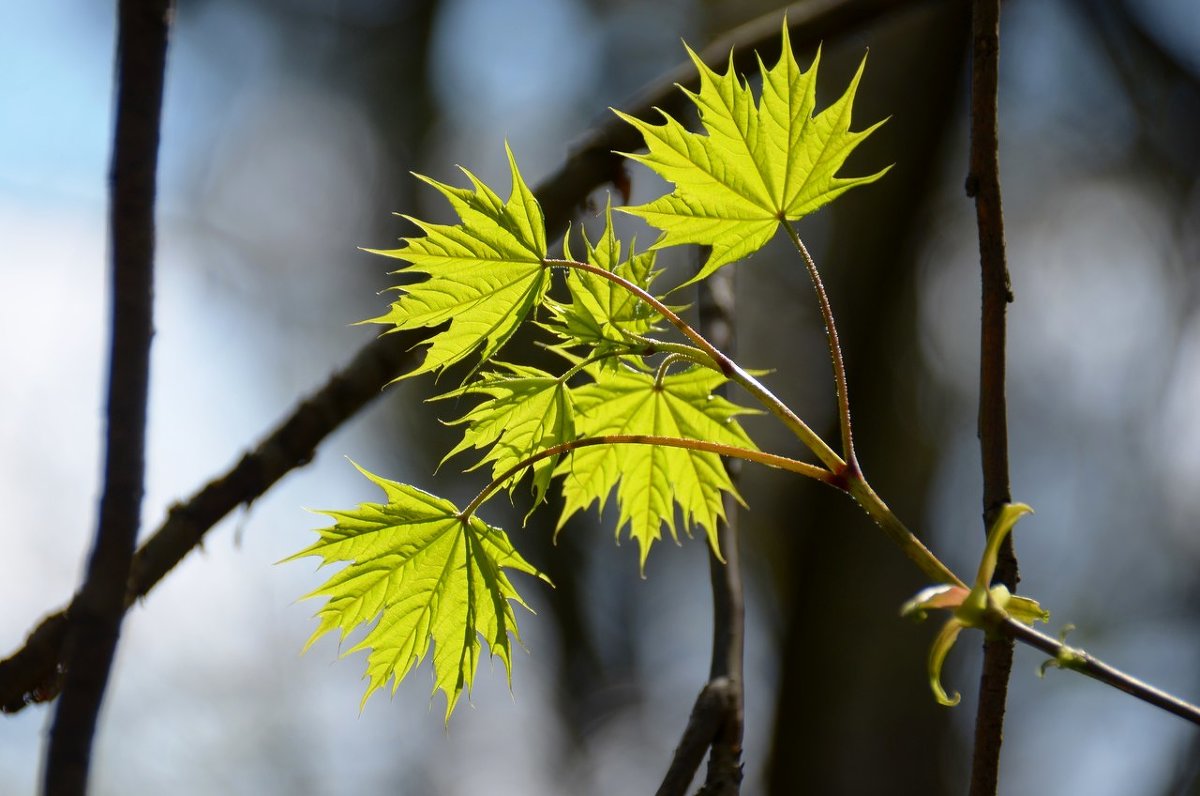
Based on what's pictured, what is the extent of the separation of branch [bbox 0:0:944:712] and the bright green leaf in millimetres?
162

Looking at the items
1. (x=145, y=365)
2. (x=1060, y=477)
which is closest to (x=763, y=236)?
(x=145, y=365)

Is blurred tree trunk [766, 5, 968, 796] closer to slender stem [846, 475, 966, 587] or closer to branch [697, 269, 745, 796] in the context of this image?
branch [697, 269, 745, 796]

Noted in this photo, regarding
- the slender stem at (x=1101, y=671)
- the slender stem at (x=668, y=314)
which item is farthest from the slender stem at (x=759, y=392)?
the slender stem at (x=1101, y=671)

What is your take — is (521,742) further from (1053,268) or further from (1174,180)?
(1174,180)

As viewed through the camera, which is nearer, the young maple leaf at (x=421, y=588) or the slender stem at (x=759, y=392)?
the slender stem at (x=759, y=392)

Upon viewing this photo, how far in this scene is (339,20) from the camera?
3688mm

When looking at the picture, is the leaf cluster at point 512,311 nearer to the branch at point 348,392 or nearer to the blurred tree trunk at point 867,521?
the branch at point 348,392

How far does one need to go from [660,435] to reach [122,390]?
1.26 ft

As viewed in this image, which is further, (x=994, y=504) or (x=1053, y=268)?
(x=1053, y=268)

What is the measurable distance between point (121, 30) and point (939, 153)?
2533mm

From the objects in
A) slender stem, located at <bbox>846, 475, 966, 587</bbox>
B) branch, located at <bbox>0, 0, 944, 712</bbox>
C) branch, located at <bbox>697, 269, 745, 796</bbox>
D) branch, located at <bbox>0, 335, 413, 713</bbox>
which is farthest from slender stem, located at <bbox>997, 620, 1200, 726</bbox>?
branch, located at <bbox>0, 335, 413, 713</bbox>

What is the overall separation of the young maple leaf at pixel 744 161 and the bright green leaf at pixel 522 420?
0.12m

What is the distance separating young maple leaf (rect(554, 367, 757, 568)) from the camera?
2.54ft

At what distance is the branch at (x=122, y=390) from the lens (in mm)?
456
